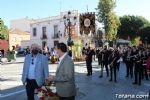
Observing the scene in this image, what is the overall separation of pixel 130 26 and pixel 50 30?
67.0 feet

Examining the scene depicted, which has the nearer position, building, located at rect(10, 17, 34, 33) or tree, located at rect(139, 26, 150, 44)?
tree, located at rect(139, 26, 150, 44)

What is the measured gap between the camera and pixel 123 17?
280ft

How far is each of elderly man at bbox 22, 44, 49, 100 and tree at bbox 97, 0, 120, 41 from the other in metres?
52.1

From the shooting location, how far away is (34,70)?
9.16 m

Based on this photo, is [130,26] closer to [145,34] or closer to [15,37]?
[145,34]

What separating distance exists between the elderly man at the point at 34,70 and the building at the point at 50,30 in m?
56.4

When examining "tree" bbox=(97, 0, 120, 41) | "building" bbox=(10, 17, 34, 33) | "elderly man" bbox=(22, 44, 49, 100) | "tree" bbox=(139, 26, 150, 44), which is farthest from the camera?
"building" bbox=(10, 17, 34, 33)

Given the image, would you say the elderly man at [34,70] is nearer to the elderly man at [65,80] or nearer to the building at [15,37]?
the elderly man at [65,80]

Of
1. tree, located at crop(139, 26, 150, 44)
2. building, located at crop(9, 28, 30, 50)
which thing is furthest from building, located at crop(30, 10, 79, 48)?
tree, located at crop(139, 26, 150, 44)

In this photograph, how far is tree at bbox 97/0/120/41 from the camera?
200ft

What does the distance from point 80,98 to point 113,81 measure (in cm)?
602

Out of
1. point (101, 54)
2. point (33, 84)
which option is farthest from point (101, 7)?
point (33, 84)

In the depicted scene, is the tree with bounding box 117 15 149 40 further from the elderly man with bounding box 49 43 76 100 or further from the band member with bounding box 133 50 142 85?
the elderly man with bounding box 49 43 76 100

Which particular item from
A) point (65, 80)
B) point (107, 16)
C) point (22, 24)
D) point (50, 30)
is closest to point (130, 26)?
point (50, 30)
